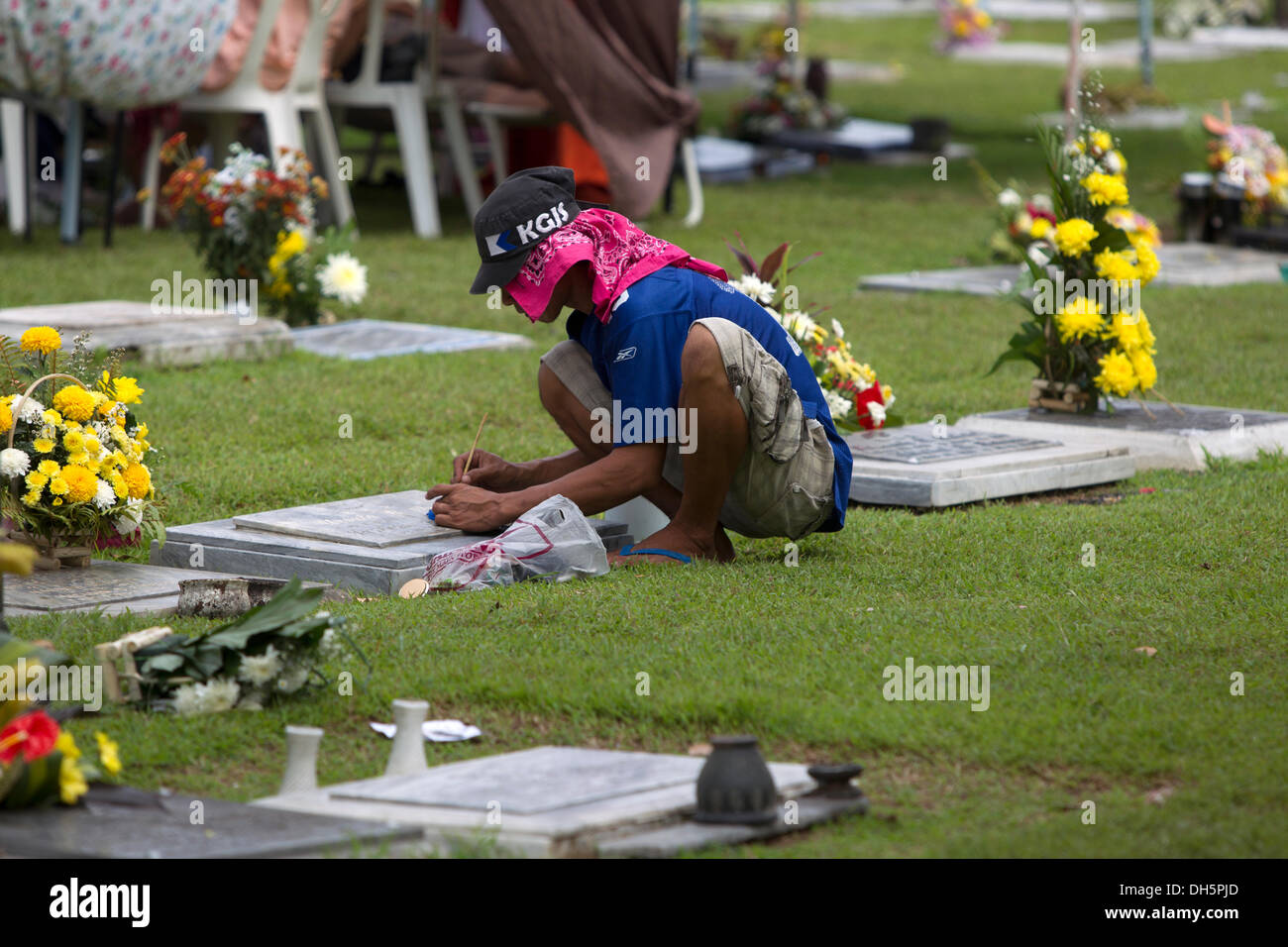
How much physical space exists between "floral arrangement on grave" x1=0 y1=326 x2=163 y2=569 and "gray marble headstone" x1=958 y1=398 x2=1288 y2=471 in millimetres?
3338

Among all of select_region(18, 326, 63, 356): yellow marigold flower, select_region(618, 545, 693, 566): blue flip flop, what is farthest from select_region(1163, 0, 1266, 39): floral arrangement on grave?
select_region(18, 326, 63, 356): yellow marigold flower

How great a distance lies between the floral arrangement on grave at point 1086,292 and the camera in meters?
7.04

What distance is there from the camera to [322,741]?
12.3 ft

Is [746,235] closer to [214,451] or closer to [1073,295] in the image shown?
[1073,295]

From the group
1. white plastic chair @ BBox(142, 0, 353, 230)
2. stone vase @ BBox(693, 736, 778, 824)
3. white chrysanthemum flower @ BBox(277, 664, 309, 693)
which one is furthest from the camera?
white plastic chair @ BBox(142, 0, 353, 230)

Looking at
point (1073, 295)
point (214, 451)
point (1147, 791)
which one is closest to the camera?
point (1147, 791)

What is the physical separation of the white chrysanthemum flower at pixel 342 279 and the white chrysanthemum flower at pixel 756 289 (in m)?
3.74

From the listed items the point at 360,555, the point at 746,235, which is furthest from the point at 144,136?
the point at 360,555

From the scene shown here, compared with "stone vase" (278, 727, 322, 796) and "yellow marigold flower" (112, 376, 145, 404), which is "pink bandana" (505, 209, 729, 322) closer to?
"yellow marigold flower" (112, 376, 145, 404)

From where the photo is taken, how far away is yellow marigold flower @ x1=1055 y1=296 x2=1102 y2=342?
7.00 m

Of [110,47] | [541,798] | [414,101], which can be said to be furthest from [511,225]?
[414,101]

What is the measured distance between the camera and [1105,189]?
279 inches

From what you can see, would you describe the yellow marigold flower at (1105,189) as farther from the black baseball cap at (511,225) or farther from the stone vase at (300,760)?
the stone vase at (300,760)
